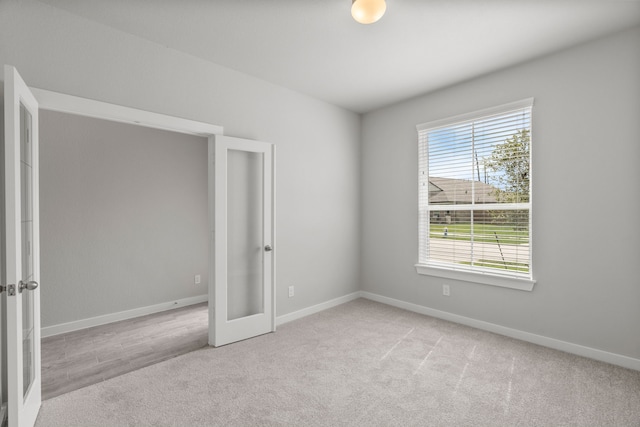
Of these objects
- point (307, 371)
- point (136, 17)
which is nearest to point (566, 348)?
point (307, 371)

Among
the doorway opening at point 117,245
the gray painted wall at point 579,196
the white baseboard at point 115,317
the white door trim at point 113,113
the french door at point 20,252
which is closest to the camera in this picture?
the french door at point 20,252

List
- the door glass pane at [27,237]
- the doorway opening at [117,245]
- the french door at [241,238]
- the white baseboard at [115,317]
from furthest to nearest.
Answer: the white baseboard at [115,317], the doorway opening at [117,245], the french door at [241,238], the door glass pane at [27,237]

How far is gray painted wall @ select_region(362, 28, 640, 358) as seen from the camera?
8.27ft

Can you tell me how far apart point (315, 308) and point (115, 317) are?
2.40 m

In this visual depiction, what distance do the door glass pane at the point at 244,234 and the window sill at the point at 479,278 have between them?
79.5 inches

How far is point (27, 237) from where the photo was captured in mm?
1914

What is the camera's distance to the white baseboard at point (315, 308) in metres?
3.64

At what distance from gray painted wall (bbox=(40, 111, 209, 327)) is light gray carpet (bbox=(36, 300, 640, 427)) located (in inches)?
64.8

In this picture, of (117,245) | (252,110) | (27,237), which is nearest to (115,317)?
(117,245)

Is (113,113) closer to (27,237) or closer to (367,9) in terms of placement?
(27,237)

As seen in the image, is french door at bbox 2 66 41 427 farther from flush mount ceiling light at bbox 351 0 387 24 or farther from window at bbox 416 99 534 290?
window at bbox 416 99 534 290

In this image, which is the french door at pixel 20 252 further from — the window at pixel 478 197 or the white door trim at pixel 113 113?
the window at pixel 478 197

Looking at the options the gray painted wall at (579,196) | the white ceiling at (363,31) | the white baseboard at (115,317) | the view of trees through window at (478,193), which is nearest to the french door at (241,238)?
the white ceiling at (363,31)

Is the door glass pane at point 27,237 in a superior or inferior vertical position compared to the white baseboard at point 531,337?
superior
